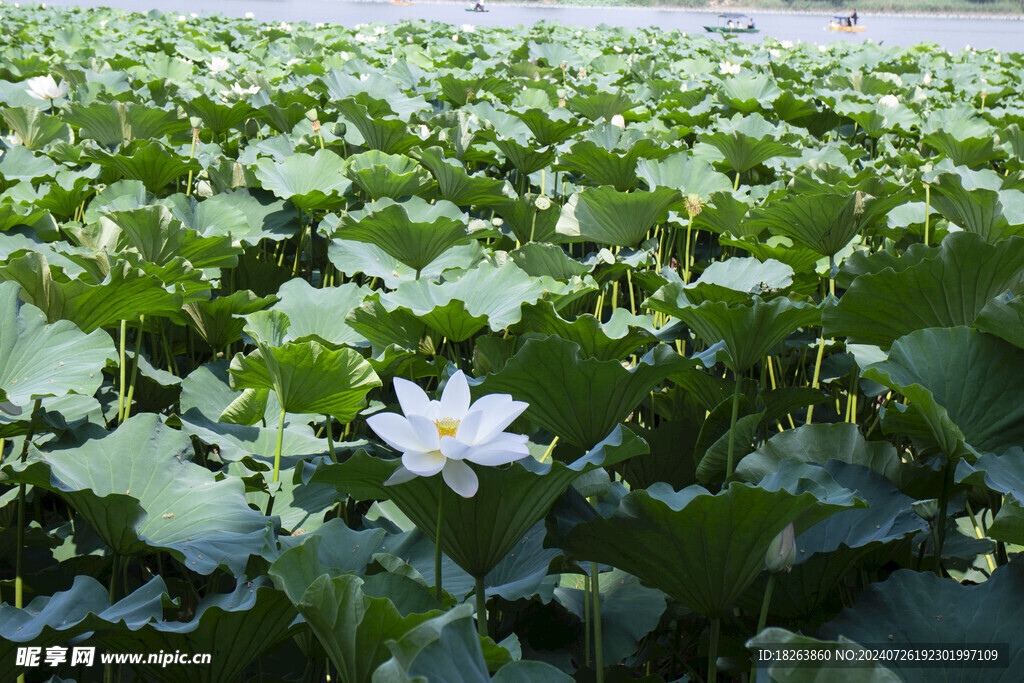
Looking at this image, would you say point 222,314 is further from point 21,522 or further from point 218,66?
point 218,66

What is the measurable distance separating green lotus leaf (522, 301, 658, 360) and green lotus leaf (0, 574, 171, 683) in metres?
0.67

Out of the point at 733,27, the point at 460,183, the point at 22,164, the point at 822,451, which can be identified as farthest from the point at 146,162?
the point at 733,27

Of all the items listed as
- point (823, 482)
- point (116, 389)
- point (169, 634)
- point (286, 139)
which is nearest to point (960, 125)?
point (286, 139)

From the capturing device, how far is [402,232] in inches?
61.6

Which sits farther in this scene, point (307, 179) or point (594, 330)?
point (307, 179)

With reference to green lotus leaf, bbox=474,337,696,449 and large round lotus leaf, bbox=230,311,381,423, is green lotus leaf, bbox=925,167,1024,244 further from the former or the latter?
large round lotus leaf, bbox=230,311,381,423

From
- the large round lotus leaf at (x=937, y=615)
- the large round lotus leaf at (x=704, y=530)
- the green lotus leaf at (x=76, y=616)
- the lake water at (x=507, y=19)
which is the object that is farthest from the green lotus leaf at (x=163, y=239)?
the lake water at (x=507, y=19)

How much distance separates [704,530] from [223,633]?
18.4 inches

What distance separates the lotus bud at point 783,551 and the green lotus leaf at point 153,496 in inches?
21.6

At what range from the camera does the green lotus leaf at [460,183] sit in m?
1.90

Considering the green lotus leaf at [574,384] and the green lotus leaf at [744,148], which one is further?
the green lotus leaf at [744,148]

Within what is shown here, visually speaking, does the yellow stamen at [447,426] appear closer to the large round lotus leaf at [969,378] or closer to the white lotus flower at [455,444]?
the white lotus flower at [455,444]

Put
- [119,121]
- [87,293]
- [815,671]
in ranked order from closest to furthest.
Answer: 1. [815,671]
2. [87,293]
3. [119,121]

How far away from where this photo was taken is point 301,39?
5.24m
